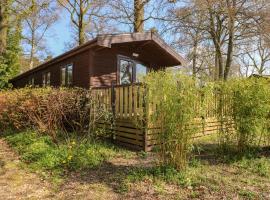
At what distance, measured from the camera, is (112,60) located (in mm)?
12047

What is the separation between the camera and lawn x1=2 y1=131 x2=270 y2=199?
4559mm

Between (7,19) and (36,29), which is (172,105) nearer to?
(7,19)

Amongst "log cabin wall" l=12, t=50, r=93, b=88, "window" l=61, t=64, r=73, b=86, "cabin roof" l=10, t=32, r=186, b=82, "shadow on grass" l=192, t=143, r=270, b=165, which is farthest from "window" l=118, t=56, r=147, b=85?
"shadow on grass" l=192, t=143, r=270, b=165

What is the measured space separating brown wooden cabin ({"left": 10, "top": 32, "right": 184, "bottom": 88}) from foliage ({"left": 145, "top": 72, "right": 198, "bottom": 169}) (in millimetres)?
4926

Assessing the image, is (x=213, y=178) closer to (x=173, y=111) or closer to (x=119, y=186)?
(x=173, y=111)

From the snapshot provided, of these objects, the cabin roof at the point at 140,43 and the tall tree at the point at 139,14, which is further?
the tall tree at the point at 139,14

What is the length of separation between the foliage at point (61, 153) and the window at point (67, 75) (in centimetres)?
515

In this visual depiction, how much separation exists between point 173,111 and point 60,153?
3.08 meters

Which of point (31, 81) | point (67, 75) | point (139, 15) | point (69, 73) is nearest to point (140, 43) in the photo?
point (69, 73)

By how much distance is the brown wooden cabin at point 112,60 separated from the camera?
10664 mm

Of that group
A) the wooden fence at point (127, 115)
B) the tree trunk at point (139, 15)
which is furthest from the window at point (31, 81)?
the wooden fence at point (127, 115)

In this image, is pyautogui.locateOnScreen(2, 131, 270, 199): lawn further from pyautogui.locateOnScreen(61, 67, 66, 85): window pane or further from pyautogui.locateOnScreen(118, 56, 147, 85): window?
pyautogui.locateOnScreen(61, 67, 66, 85): window pane

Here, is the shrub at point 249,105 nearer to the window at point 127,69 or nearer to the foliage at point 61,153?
the foliage at point 61,153

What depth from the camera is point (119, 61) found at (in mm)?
12500
